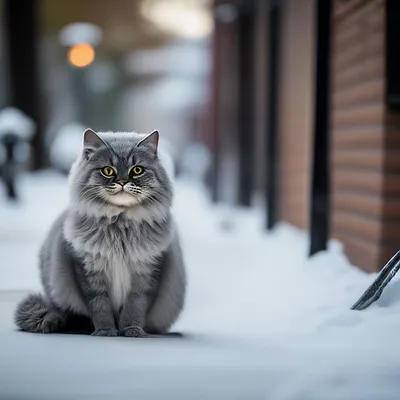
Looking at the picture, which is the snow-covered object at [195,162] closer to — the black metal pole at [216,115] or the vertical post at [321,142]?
the black metal pole at [216,115]

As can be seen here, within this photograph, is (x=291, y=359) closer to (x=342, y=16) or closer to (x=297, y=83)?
(x=342, y=16)

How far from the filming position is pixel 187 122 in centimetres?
1991

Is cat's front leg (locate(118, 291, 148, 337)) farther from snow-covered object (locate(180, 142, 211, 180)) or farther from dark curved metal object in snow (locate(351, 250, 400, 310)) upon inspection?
snow-covered object (locate(180, 142, 211, 180))

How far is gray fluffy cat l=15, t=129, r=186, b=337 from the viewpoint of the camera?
260cm

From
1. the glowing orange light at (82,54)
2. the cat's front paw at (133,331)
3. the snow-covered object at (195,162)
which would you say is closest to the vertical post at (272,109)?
the glowing orange light at (82,54)

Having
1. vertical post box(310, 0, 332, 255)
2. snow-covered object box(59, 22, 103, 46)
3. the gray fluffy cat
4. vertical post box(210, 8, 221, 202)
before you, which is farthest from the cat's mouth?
vertical post box(210, 8, 221, 202)

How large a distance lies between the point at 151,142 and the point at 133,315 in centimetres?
70

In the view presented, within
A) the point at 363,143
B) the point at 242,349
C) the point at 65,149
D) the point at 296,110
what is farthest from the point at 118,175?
the point at 65,149

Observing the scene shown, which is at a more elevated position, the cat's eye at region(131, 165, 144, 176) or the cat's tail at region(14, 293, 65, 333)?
the cat's eye at region(131, 165, 144, 176)

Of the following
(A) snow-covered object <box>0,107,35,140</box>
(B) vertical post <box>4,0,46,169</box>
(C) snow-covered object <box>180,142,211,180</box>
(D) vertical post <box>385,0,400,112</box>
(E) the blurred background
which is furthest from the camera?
(C) snow-covered object <box>180,142,211,180</box>

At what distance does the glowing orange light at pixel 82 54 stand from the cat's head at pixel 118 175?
6414 mm

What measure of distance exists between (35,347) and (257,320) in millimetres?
1474

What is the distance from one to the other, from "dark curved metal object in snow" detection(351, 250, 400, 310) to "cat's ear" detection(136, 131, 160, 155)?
1.06m

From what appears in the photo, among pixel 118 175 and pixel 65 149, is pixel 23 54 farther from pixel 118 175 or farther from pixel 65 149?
pixel 118 175
